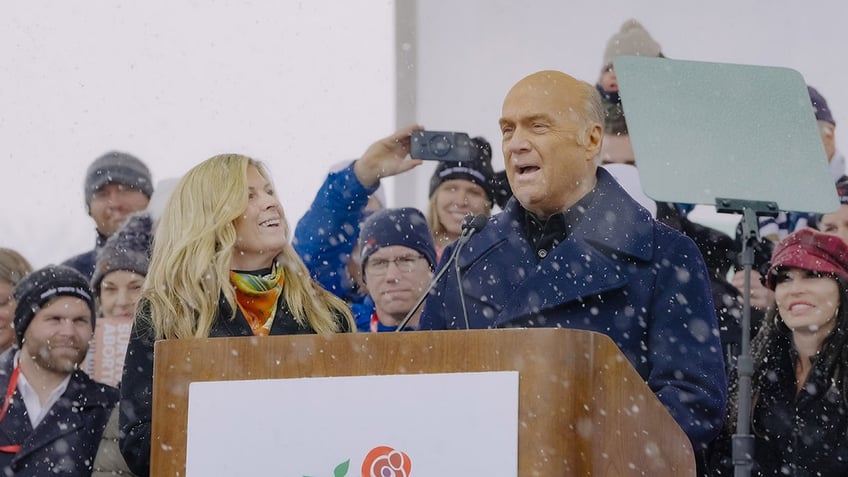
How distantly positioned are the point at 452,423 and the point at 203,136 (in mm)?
5083

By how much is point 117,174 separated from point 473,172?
4.97 feet

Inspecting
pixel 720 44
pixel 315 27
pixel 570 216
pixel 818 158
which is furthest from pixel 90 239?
pixel 818 158

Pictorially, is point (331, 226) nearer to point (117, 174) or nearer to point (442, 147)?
point (442, 147)

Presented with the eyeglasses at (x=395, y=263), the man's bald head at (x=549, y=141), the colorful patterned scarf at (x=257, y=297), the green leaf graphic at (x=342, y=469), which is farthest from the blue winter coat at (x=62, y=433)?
the green leaf graphic at (x=342, y=469)

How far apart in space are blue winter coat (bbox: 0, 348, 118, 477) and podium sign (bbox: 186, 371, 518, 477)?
1.87m

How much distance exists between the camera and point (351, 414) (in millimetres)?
2621

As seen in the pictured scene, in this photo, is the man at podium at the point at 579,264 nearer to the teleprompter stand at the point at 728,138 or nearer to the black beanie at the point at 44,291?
the teleprompter stand at the point at 728,138

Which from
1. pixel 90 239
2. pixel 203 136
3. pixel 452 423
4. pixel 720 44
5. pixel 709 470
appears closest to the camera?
pixel 452 423

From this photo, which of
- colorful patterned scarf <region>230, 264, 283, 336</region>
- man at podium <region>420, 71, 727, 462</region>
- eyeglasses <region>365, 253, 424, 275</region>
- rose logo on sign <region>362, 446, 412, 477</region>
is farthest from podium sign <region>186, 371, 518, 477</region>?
eyeglasses <region>365, 253, 424, 275</region>

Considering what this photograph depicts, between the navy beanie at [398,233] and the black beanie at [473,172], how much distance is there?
42 cm

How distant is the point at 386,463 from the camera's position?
2.59m

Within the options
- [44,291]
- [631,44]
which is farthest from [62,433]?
[631,44]

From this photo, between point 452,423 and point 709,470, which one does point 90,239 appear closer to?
point 709,470

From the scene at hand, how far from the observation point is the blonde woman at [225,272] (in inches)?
138
